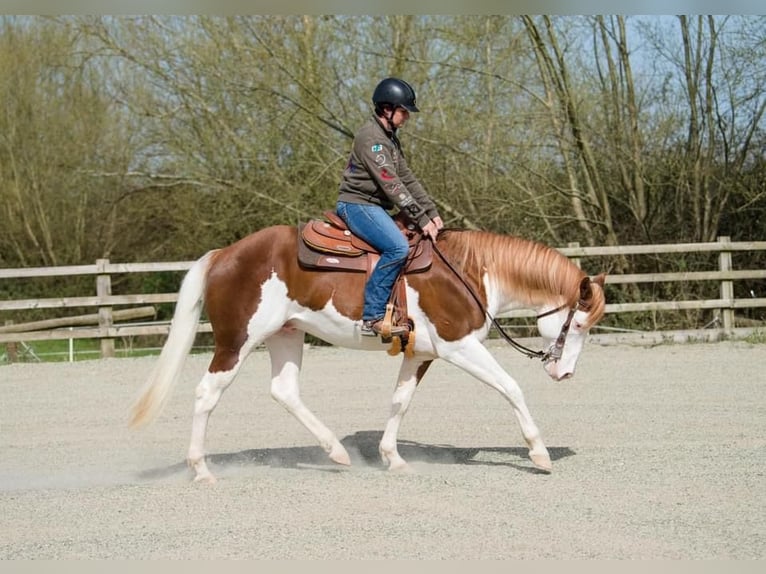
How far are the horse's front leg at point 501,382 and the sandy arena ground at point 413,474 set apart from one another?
0.70ft

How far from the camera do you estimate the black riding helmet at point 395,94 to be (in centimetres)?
608

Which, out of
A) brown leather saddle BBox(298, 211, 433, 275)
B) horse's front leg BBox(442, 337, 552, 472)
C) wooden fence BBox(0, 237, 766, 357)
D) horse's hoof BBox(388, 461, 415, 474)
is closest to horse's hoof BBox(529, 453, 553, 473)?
horse's front leg BBox(442, 337, 552, 472)

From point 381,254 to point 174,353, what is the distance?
1.54 meters

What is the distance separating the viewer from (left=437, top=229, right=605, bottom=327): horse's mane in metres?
6.31

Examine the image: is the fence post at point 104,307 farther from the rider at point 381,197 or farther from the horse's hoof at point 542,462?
the horse's hoof at point 542,462

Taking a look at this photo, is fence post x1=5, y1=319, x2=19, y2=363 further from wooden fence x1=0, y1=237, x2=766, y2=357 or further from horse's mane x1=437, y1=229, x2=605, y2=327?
horse's mane x1=437, y1=229, x2=605, y2=327

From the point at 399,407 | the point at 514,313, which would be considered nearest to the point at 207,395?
the point at 399,407

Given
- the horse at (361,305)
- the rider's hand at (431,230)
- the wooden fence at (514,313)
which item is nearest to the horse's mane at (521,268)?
the horse at (361,305)

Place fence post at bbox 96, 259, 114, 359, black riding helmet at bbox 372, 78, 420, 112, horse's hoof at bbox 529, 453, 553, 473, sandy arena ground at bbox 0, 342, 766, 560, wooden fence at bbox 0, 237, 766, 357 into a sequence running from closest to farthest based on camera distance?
sandy arena ground at bbox 0, 342, 766, 560 → horse's hoof at bbox 529, 453, 553, 473 → black riding helmet at bbox 372, 78, 420, 112 → wooden fence at bbox 0, 237, 766, 357 → fence post at bbox 96, 259, 114, 359

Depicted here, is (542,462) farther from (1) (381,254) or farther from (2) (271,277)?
(2) (271,277)

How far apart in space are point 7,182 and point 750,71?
14144 mm

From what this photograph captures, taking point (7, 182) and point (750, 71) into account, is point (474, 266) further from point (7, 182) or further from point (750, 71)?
point (7, 182)

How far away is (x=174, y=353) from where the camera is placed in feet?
20.9

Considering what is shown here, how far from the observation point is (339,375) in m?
11.0
